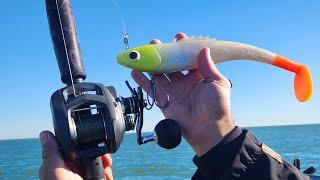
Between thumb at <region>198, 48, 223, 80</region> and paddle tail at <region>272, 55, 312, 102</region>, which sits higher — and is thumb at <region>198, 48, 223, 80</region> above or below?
above

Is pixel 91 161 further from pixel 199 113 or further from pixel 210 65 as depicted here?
pixel 210 65

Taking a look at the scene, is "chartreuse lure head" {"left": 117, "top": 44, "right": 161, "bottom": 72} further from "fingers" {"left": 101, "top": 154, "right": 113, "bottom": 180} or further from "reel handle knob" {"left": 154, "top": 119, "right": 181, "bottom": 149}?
"fingers" {"left": 101, "top": 154, "right": 113, "bottom": 180}

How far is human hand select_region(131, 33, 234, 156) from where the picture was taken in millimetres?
2805

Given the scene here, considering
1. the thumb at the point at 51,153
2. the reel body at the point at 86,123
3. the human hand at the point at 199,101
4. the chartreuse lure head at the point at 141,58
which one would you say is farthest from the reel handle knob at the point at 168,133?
the chartreuse lure head at the point at 141,58

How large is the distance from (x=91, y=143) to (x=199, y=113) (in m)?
0.81

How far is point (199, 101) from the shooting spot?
298 cm

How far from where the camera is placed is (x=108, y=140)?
2.36 m

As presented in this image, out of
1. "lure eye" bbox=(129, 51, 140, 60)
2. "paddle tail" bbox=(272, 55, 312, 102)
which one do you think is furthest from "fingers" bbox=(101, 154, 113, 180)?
"paddle tail" bbox=(272, 55, 312, 102)

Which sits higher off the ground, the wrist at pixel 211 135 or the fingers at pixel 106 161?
the wrist at pixel 211 135

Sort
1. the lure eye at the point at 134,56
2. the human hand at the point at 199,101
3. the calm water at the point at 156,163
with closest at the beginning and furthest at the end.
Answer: the human hand at the point at 199,101 → the lure eye at the point at 134,56 → the calm water at the point at 156,163

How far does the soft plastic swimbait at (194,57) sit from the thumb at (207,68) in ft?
0.86

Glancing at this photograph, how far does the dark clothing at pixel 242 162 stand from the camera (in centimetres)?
251

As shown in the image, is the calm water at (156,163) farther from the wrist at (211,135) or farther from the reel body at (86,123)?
the reel body at (86,123)

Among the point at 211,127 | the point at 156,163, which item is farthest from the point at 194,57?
the point at 156,163
